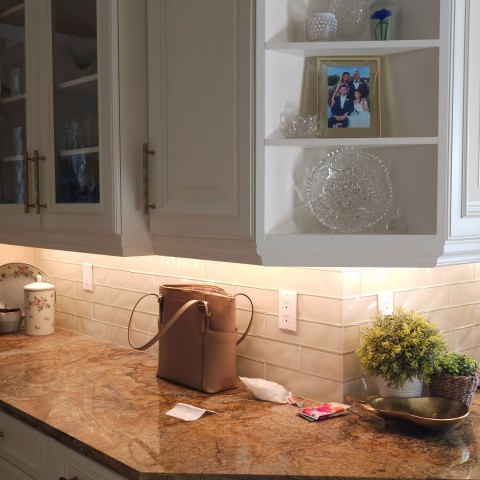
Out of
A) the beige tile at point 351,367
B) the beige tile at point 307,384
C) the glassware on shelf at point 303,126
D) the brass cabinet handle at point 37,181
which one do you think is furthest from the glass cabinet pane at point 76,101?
the beige tile at point 351,367

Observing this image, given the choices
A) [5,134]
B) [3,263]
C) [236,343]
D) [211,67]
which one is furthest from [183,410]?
[3,263]

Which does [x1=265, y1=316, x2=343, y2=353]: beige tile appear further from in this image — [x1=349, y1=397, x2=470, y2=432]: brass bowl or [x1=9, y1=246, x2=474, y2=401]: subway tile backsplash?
[x1=349, y1=397, x2=470, y2=432]: brass bowl

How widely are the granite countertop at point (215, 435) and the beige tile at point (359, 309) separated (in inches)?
9.6

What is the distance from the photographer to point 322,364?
1.81 m

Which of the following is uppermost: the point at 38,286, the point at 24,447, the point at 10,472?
the point at 38,286

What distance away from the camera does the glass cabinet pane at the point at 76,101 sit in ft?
6.37

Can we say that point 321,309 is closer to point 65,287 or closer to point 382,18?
point 382,18

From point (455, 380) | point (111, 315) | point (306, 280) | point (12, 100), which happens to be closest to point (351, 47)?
point (306, 280)

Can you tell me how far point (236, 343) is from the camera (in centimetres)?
197

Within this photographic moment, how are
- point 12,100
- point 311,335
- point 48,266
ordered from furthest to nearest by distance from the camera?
point 48,266
point 12,100
point 311,335

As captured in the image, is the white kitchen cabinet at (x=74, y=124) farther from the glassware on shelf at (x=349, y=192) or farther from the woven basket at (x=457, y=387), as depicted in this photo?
the woven basket at (x=457, y=387)

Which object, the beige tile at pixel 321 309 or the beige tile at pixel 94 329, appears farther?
the beige tile at pixel 94 329

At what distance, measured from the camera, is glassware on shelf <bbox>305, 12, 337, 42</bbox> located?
1.57m

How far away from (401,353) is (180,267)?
900mm
